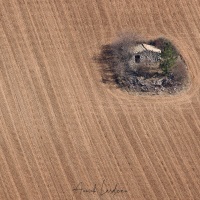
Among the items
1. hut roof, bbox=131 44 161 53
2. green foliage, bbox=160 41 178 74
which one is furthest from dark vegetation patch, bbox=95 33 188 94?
hut roof, bbox=131 44 161 53

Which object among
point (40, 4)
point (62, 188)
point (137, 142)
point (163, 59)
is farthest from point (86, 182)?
point (40, 4)

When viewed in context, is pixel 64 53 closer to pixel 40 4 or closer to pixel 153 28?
pixel 40 4

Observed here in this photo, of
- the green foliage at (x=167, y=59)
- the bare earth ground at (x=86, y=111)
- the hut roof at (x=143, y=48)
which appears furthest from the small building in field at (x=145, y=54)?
the bare earth ground at (x=86, y=111)

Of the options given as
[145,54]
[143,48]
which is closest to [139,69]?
[145,54]

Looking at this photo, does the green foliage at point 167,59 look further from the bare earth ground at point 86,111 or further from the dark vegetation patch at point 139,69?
the bare earth ground at point 86,111

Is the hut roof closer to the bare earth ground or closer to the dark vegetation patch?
the dark vegetation patch
